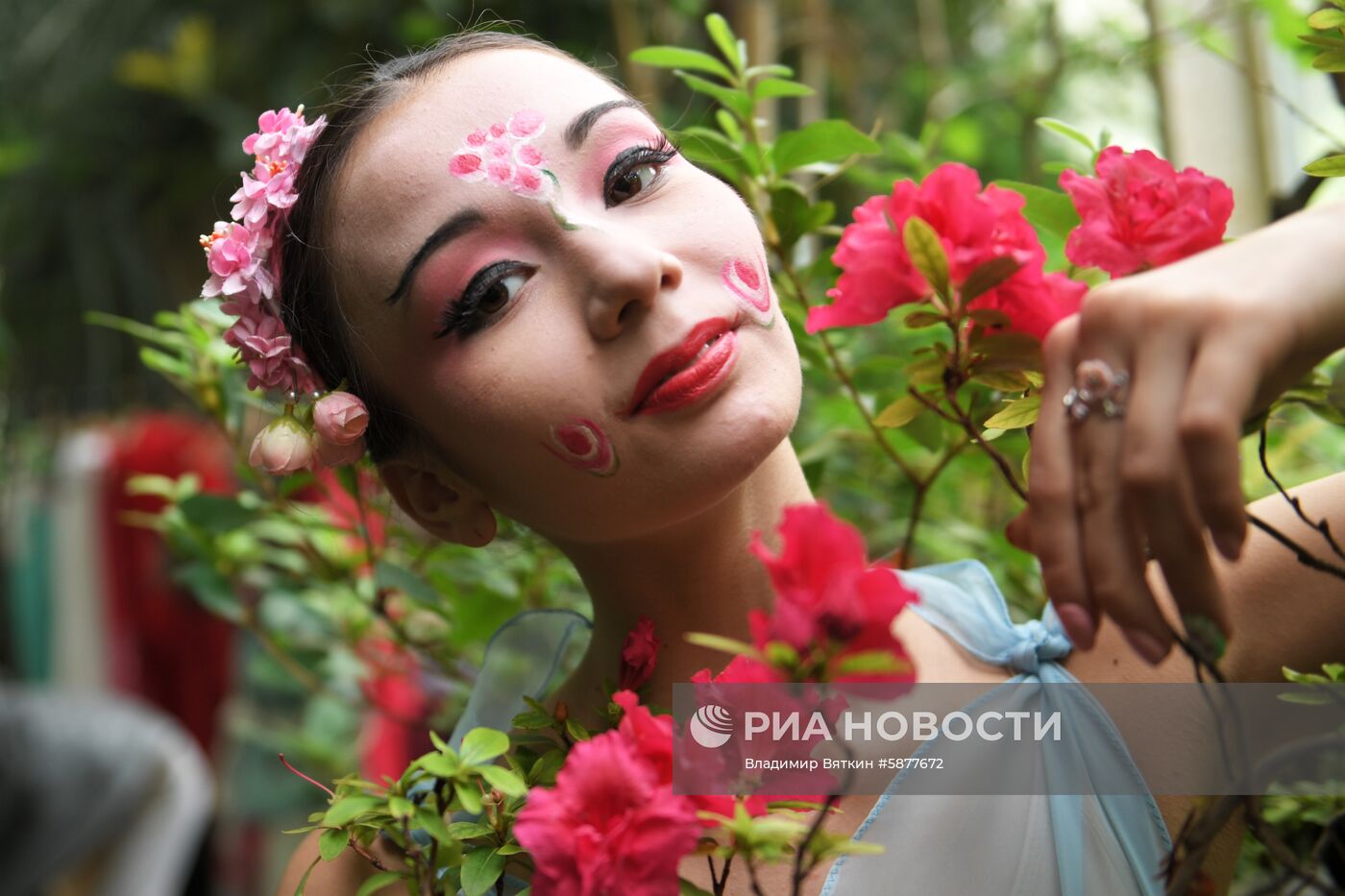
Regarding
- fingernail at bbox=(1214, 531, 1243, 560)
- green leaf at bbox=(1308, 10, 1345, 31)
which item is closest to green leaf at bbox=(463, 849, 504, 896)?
fingernail at bbox=(1214, 531, 1243, 560)

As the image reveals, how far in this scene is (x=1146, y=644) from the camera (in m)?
0.50

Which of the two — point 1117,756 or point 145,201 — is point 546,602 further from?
point 145,201

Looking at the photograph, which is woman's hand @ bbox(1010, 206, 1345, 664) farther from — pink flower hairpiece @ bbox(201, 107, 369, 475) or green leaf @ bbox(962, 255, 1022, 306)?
pink flower hairpiece @ bbox(201, 107, 369, 475)

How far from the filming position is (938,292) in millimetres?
664

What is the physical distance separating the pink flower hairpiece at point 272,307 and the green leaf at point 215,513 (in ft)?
1.25

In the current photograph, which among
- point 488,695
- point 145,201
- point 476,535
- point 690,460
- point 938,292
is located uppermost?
point 938,292

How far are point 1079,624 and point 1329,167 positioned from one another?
0.35 metres

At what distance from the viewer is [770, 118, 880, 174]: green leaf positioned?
0.95 metres

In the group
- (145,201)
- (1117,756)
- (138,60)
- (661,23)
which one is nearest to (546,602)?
(1117,756)

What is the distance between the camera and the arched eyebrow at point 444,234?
0.80 m

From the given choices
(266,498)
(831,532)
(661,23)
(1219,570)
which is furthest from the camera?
(661,23)

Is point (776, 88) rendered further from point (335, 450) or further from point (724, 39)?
point (335, 450)

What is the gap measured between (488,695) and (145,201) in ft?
8.84

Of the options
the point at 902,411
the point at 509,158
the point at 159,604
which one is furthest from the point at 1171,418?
the point at 159,604
